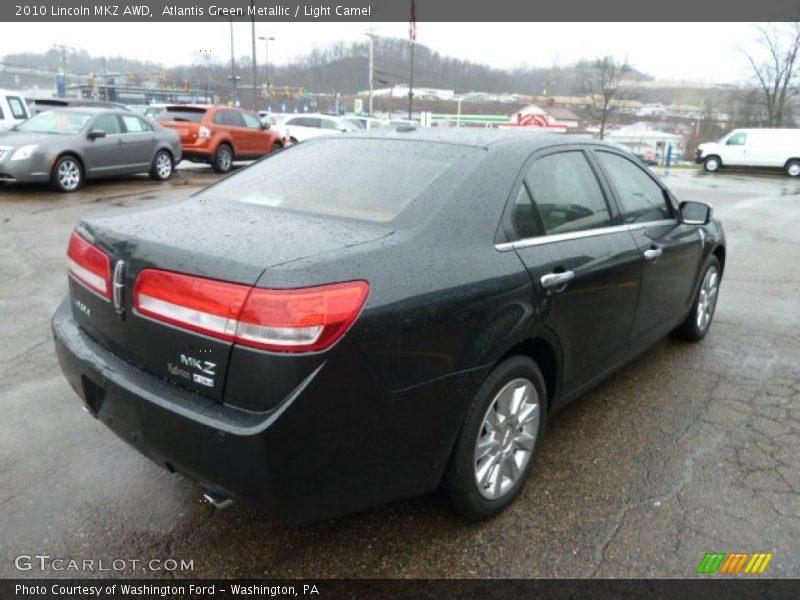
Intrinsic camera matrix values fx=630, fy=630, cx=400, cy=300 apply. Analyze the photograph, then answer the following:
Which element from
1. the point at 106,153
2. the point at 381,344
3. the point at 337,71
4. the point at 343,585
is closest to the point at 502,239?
the point at 381,344

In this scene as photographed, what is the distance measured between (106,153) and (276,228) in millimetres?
11246

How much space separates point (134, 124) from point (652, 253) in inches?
473

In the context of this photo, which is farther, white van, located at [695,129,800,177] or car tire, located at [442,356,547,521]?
white van, located at [695,129,800,177]

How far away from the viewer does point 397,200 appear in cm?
257

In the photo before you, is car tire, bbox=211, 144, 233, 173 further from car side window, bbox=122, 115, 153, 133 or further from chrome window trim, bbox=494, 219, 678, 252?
chrome window trim, bbox=494, 219, 678, 252

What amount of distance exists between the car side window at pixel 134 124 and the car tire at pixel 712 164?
24.7 m

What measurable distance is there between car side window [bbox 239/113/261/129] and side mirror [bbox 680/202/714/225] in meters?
14.8

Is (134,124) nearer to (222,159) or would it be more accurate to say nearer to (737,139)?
(222,159)

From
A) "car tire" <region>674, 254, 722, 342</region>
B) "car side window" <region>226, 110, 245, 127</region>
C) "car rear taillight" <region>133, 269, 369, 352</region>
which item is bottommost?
"car tire" <region>674, 254, 722, 342</region>

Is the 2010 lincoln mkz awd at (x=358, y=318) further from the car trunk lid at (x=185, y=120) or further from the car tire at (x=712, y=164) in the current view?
the car tire at (x=712, y=164)

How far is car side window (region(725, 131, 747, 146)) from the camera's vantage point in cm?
2764

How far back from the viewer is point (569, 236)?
2967 millimetres

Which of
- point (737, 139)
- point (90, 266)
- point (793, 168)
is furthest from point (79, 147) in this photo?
point (793, 168)

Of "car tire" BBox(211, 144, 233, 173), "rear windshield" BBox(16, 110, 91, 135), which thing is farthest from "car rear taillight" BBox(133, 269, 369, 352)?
"car tire" BBox(211, 144, 233, 173)
